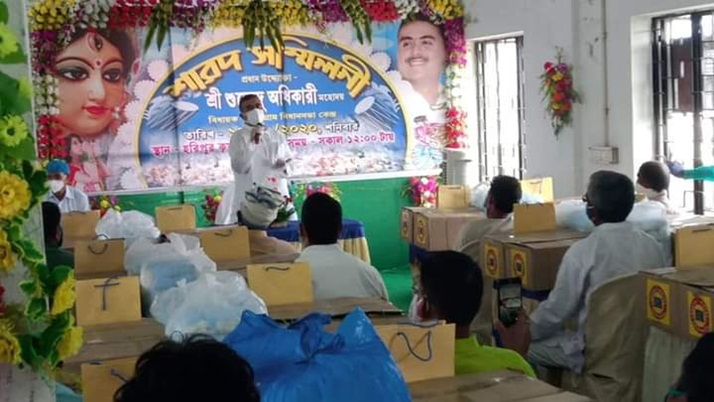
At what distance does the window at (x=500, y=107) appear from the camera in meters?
8.39

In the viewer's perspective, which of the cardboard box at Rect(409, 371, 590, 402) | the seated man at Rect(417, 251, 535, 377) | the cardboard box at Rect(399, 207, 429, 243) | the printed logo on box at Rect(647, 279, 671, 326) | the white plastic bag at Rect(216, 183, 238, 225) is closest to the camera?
the cardboard box at Rect(409, 371, 590, 402)

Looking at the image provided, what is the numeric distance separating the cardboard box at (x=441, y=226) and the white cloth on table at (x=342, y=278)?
190 centimetres

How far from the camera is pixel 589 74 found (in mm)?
6957

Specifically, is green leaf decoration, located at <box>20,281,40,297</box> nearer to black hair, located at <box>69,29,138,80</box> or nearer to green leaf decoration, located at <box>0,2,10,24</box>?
green leaf decoration, located at <box>0,2,10,24</box>

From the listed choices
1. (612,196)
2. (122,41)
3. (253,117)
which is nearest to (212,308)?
→ (612,196)

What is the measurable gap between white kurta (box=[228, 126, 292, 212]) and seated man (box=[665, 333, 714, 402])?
216 inches

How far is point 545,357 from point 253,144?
415cm

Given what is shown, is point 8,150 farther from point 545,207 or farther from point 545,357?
point 545,207

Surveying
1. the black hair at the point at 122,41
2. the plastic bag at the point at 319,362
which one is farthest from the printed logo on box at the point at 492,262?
the black hair at the point at 122,41

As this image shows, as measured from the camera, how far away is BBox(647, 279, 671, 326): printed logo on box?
325 cm

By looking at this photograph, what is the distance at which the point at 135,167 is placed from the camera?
8.31 metres

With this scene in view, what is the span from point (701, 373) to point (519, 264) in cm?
217

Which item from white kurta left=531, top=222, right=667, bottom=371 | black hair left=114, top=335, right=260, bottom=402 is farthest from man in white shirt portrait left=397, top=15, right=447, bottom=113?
black hair left=114, top=335, right=260, bottom=402

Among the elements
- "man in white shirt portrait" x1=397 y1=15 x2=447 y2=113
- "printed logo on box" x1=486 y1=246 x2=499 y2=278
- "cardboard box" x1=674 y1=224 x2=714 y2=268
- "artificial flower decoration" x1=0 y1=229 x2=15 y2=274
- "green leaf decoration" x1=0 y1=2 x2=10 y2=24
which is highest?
"man in white shirt portrait" x1=397 y1=15 x2=447 y2=113
